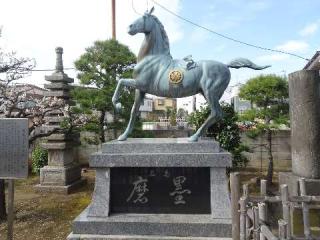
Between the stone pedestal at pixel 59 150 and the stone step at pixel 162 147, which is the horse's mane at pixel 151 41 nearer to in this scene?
the stone step at pixel 162 147

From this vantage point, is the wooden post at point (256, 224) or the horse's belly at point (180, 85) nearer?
the wooden post at point (256, 224)

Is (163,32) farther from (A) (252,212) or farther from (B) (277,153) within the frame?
(B) (277,153)

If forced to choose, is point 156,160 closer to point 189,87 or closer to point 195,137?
point 195,137

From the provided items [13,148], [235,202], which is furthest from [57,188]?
[235,202]

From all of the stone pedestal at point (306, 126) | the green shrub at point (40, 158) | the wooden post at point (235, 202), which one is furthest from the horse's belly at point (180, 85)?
the green shrub at point (40, 158)

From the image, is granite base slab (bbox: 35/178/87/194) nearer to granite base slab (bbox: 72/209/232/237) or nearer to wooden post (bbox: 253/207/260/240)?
granite base slab (bbox: 72/209/232/237)

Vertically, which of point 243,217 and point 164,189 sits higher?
point 164,189

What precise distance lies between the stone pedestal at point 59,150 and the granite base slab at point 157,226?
20.3 ft

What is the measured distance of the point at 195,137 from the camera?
5.03 meters

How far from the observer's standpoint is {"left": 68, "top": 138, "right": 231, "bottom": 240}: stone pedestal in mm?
4590

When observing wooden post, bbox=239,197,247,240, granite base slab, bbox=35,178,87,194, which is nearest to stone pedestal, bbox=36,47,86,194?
granite base slab, bbox=35,178,87,194

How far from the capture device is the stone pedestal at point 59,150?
10.8 meters

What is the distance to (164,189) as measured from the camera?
485 cm

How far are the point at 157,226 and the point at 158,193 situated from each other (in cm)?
49
